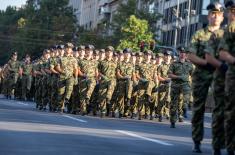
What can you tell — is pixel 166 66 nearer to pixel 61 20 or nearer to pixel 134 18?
pixel 134 18

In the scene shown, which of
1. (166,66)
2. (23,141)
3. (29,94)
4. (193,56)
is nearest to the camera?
(193,56)

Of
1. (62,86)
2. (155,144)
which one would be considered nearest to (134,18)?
(62,86)

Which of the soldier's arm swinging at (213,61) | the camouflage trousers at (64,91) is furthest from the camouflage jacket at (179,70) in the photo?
the soldier's arm swinging at (213,61)

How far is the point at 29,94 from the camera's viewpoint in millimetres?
40562

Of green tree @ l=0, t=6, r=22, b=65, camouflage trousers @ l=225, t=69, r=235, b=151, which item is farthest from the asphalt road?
green tree @ l=0, t=6, r=22, b=65

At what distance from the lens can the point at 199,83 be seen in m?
12.6

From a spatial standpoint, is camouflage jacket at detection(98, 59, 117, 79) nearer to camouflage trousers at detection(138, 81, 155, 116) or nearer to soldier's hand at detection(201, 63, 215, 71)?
camouflage trousers at detection(138, 81, 155, 116)

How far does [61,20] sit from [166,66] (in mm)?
74910

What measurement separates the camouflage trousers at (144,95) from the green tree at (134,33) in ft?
147

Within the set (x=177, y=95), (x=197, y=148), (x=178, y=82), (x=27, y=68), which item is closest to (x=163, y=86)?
(x=177, y=95)

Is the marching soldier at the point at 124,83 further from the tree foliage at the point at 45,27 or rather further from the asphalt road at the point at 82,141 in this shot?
the tree foliage at the point at 45,27

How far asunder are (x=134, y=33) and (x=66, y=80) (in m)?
46.4

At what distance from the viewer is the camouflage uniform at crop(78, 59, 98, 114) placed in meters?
26.5

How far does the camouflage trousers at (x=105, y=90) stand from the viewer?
26.5 m
